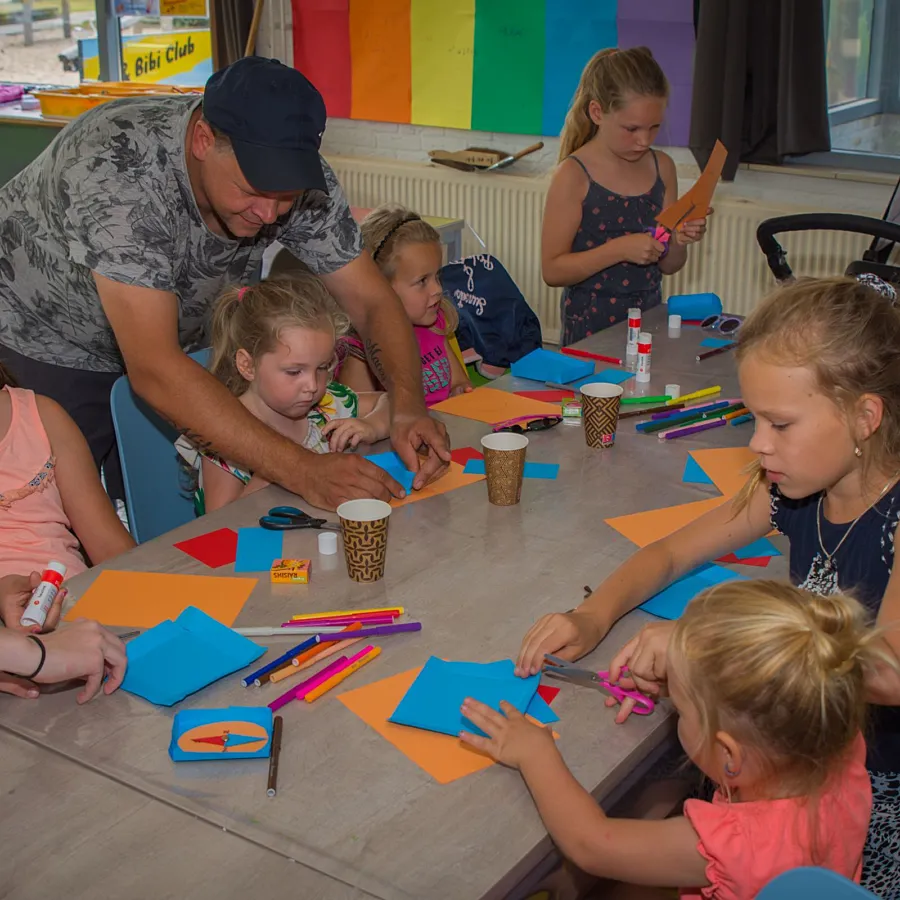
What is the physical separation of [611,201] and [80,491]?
6.13 feet

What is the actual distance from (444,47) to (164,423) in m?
3.22

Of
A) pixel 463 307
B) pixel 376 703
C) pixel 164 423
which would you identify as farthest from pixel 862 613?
pixel 463 307

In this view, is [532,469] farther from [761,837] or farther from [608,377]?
[761,837]

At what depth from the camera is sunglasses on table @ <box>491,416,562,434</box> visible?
231 centimetres

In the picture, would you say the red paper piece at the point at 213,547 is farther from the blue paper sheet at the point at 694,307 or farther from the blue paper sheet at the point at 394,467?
the blue paper sheet at the point at 694,307

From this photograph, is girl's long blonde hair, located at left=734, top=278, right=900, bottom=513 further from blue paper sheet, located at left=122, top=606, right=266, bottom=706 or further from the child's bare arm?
the child's bare arm

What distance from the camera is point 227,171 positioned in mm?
1985

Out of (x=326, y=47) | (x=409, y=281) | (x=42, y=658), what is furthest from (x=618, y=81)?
(x=326, y=47)

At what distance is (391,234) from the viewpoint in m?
2.80

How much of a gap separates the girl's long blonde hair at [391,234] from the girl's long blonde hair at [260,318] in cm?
49

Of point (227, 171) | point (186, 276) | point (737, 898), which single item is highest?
point (227, 171)

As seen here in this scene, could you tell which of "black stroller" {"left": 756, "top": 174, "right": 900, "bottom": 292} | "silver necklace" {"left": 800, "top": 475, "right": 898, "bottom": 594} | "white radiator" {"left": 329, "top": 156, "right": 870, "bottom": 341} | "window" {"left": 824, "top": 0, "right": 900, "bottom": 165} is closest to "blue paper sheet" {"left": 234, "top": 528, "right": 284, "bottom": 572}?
A: "silver necklace" {"left": 800, "top": 475, "right": 898, "bottom": 594}

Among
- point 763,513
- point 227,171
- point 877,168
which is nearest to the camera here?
point 763,513

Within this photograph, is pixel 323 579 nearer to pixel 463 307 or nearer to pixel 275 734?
pixel 275 734
